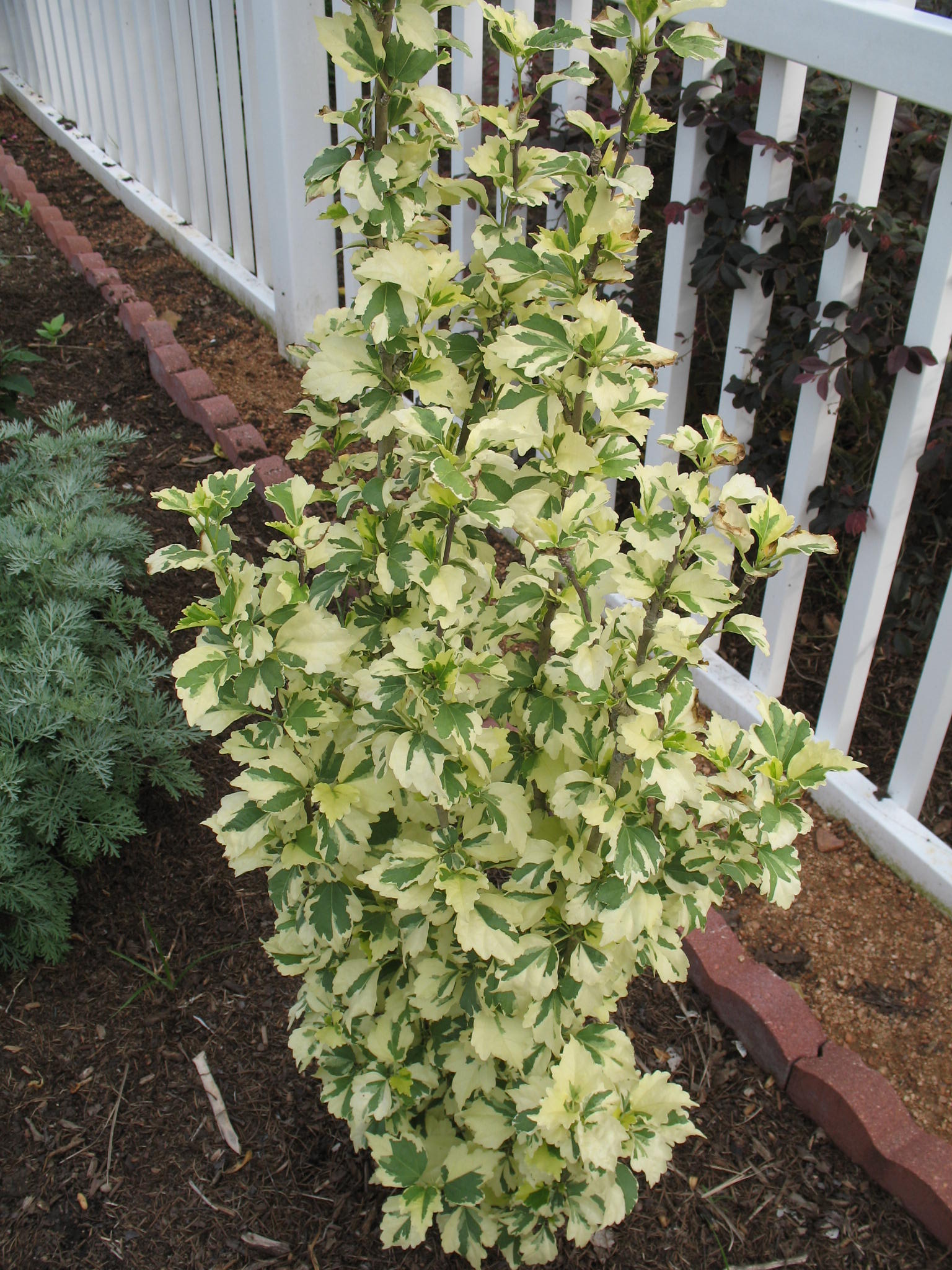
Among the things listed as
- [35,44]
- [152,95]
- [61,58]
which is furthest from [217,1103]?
[35,44]

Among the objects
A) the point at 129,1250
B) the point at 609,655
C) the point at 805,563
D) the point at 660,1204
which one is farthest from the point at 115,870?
the point at 805,563

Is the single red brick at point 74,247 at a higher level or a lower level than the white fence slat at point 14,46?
lower

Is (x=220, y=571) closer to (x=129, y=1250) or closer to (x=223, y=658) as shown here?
(x=223, y=658)

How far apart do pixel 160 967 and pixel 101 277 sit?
10.0 ft

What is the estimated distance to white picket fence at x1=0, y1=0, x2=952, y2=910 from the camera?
191cm

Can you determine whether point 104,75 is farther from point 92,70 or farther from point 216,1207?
point 216,1207

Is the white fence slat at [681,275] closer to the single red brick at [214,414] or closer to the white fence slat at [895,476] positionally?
the white fence slat at [895,476]

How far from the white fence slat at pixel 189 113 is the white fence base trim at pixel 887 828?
3102 millimetres

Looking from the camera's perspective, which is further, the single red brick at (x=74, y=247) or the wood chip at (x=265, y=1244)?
the single red brick at (x=74, y=247)

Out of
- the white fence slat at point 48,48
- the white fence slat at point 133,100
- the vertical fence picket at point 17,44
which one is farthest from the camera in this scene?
the vertical fence picket at point 17,44

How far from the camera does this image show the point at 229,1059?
2062 mm

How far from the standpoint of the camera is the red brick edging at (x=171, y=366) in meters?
3.22

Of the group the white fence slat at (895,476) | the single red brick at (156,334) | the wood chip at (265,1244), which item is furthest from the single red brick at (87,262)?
the wood chip at (265,1244)

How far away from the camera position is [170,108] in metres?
4.31
